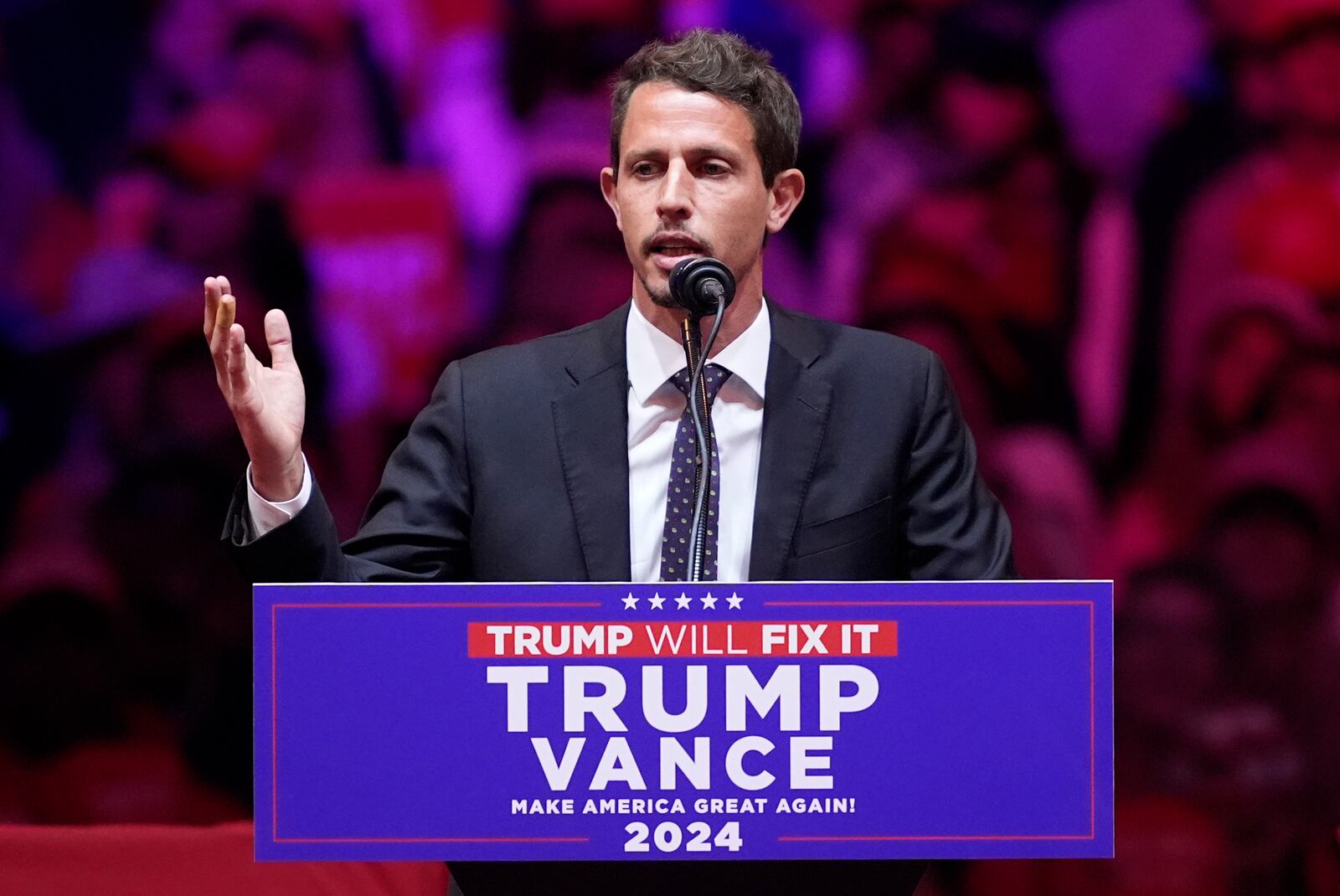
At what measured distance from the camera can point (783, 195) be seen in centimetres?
184

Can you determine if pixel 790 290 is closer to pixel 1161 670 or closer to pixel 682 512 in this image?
pixel 1161 670

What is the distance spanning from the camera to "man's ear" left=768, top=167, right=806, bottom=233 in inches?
71.0

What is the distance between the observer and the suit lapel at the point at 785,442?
1597mm

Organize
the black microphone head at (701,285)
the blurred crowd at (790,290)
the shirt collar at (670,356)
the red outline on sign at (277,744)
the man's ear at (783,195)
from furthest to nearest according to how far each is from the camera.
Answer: the blurred crowd at (790,290), the man's ear at (783,195), the shirt collar at (670,356), the black microphone head at (701,285), the red outline on sign at (277,744)

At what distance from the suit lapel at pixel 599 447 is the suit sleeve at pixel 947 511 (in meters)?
0.34

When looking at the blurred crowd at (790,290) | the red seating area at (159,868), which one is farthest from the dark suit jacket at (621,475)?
the blurred crowd at (790,290)

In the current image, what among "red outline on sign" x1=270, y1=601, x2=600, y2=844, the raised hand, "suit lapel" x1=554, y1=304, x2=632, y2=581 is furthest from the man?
"red outline on sign" x1=270, y1=601, x2=600, y2=844

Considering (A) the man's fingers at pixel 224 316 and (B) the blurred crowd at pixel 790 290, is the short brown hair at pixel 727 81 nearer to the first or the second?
(A) the man's fingers at pixel 224 316

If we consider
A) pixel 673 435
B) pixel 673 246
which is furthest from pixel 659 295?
pixel 673 435

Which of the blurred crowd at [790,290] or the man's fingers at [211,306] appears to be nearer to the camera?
the man's fingers at [211,306]

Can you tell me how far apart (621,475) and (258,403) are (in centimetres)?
42

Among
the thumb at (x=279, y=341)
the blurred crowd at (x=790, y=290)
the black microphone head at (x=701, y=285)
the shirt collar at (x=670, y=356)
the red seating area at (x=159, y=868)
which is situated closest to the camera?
the black microphone head at (x=701, y=285)

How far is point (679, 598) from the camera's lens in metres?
1.21

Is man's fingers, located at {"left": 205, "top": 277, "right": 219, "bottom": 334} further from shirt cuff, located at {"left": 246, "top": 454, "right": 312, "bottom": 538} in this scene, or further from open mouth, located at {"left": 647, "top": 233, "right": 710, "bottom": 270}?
open mouth, located at {"left": 647, "top": 233, "right": 710, "bottom": 270}
